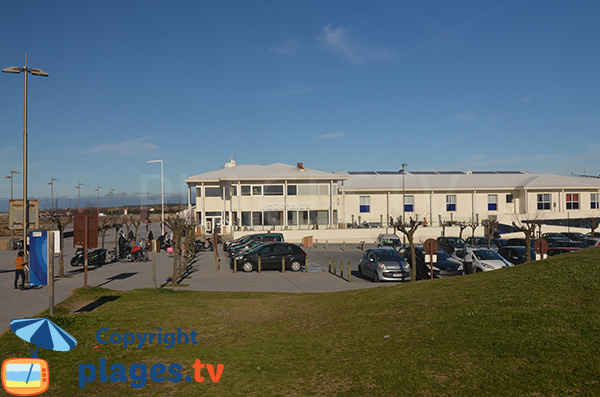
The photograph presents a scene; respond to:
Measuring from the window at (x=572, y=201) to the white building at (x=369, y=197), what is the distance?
98mm

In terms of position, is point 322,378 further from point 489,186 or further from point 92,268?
point 489,186

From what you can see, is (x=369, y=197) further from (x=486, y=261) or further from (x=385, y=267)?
(x=385, y=267)

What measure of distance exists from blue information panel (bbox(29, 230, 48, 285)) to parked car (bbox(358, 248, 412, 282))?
12752 mm

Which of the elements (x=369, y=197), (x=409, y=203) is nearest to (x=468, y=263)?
(x=369, y=197)

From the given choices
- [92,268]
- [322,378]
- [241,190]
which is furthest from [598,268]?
[241,190]

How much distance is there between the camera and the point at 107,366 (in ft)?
27.7

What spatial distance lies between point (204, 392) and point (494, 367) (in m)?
3.95

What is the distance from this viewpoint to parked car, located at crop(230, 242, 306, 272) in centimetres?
2655

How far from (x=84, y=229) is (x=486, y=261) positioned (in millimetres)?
16191

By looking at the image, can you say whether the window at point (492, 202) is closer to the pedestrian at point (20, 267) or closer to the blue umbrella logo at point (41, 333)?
the pedestrian at point (20, 267)

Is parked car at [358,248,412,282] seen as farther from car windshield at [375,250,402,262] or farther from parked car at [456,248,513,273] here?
parked car at [456,248,513,273]

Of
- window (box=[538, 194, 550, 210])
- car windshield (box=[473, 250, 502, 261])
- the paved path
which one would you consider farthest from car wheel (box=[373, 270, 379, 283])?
window (box=[538, 194, 550, 210])

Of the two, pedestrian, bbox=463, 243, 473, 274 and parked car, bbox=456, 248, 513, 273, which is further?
pedestrian, bbox=463, 243, 473, 274

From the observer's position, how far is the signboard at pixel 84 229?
56.4ft
